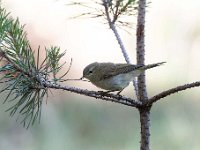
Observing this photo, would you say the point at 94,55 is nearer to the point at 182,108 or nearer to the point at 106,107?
the point at 106,107

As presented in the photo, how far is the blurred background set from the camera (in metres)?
3.10

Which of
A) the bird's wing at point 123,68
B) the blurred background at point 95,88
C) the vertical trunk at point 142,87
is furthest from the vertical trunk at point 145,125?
→ the blurred background at point 95,88

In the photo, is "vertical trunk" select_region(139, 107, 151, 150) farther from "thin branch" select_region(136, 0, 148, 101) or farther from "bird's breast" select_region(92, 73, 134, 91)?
"bird's breast" select_region(92, 73, 134, 91)

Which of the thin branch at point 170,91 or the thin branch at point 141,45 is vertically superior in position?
the thin branch at point 141,45

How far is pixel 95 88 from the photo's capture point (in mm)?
3184

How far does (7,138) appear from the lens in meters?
3.11

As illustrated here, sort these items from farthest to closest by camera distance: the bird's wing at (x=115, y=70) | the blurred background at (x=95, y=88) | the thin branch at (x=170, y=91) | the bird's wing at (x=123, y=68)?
the blurred background at (x=95, y=88)
the bird's wing at (x=115, y=70)
the bird's wing at (x=123, y=68)
the thin branch at (x=170, y=91)

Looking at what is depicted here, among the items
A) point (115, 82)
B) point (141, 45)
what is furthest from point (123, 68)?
point (141, 45)

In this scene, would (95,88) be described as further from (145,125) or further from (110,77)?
(145,125)

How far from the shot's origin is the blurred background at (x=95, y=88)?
3100mm

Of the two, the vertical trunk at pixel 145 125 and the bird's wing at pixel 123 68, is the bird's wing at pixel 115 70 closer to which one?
the bird's wing at pixel 123 68

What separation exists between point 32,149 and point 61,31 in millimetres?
829

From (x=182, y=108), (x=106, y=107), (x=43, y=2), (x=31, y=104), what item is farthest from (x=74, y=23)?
(x=31, y=104)

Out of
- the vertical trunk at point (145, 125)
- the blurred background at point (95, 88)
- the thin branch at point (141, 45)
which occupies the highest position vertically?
the blurred background at point (95, 88)
